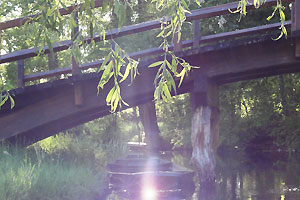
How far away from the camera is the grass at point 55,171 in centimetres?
879

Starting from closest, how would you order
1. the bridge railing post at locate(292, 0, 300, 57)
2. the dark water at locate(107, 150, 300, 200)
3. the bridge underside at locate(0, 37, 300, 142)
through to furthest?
1. the bridge railing post at locate(292, 0, 300, 57)
2. the dark water at locate(107, 150, 300, 200)
3. the bridge underside at locate(0, 37, 300, 142)

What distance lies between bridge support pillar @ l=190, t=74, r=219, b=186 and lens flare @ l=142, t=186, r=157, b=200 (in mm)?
1286

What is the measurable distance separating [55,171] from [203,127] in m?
4.08

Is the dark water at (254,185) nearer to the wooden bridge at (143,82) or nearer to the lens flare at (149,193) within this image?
the lens flare at (149,193)

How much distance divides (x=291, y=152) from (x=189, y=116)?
24.9 ft

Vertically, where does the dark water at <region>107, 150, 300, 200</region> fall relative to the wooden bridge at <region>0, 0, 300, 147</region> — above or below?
below

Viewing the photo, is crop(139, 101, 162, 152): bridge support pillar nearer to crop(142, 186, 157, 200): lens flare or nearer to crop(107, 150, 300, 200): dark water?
crop(107, 150, 300, 200): dark water

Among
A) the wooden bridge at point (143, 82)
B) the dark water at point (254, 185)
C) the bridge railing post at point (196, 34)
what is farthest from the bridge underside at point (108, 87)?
the dark water at point (254, 185)

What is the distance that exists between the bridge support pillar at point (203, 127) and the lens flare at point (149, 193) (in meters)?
1.29

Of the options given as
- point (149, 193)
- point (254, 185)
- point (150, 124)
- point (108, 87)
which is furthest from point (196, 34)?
point (150, 124)

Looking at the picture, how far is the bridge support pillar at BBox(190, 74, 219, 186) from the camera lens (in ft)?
41.2

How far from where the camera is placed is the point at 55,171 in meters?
10.6

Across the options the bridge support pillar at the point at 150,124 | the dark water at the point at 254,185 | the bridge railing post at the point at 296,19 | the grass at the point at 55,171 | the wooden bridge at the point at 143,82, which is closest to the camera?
the grass at the point at 55,171

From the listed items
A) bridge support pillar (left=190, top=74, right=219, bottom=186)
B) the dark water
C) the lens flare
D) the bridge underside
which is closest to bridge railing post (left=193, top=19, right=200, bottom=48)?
the bridge underside
